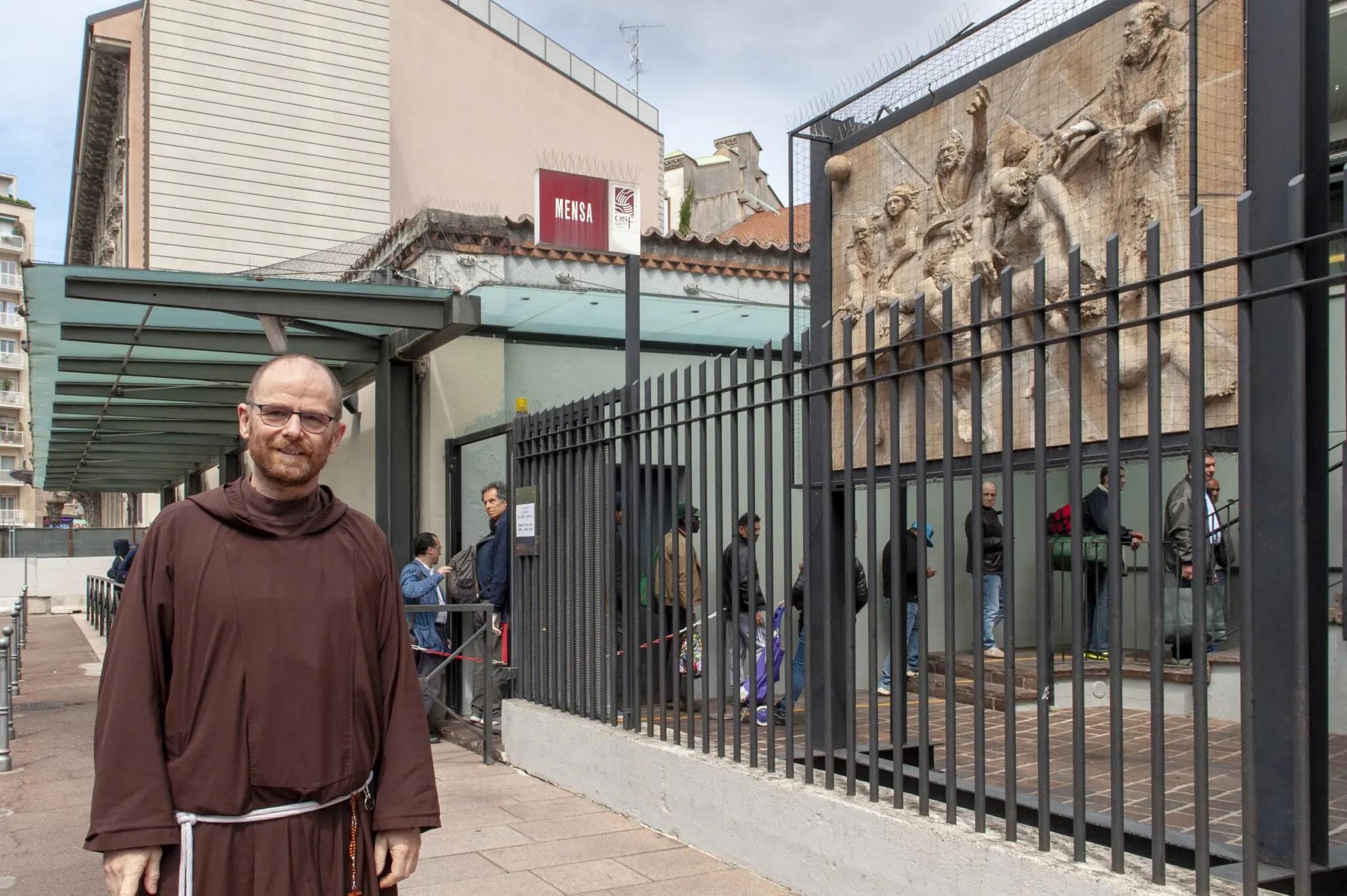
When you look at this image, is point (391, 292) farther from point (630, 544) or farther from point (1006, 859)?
point (1006, 859)

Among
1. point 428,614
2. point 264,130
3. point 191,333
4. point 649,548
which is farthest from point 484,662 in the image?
point 264,130

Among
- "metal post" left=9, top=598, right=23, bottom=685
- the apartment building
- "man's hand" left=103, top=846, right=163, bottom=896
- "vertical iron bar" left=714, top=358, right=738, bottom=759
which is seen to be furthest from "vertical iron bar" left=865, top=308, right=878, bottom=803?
the apartment building

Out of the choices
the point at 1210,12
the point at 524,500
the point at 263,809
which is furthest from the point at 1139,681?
the point at 263,809

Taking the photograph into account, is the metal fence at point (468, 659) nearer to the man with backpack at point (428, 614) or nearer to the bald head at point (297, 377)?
the man with backpack at point (428, 614)

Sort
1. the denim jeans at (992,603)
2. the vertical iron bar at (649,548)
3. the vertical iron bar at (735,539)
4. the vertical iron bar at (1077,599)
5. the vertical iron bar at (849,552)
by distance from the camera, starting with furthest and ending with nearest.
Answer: the denim jeans at (992,603) < the vertical iron bar at (649,548) < the vertical iron bar at (735,539) < the vertical iron bar at (849,552) < the vertical iron bar at (1077,599)

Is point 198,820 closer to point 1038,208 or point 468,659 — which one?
point 1038,208

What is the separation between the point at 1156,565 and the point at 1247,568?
27cm

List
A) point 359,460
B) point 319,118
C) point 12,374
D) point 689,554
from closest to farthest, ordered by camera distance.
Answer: point 689,554 < point 359,460 < point 319,118 < point 12,374

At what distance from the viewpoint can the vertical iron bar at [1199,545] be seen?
3.44 meters

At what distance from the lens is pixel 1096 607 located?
32.6ft

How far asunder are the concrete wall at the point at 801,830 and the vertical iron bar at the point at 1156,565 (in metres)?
0.19

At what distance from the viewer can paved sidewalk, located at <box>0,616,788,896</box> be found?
559cm

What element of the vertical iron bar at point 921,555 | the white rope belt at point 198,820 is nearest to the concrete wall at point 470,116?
the vertical iron bar at point 921,555

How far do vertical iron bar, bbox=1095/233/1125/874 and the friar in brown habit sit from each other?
2.05 metres
